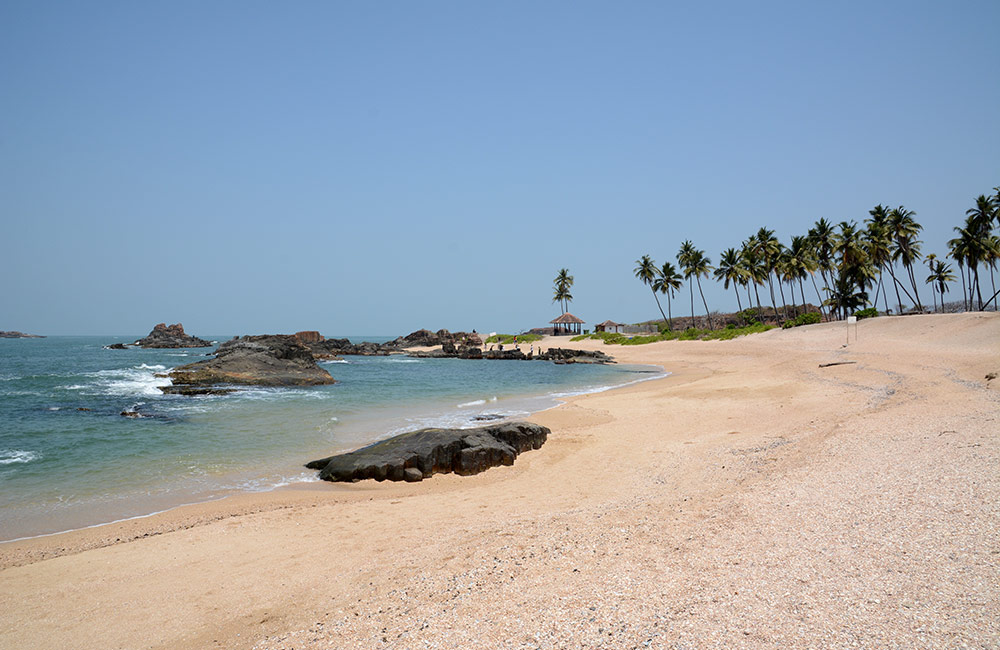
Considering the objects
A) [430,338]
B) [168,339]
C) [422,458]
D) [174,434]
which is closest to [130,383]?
[174,434]

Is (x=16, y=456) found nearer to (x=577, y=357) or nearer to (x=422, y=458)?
(x=422, y=458)

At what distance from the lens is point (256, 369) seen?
116 feet

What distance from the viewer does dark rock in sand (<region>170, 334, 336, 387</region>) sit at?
3434 cm

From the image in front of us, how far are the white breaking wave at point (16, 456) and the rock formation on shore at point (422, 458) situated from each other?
8279mm

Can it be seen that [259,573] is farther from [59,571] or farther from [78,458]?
[78,458]

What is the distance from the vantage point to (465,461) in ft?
42.1

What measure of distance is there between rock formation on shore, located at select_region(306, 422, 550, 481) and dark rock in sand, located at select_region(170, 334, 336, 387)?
24196 mm

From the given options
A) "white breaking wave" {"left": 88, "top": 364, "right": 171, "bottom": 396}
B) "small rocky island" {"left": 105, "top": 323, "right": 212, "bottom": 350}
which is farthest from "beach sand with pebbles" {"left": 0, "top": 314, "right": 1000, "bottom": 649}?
"small rocky island" {"left": 105, "top": 323, "right": 212, "bottom": 350}

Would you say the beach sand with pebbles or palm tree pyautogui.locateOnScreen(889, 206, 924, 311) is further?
palm tree pyautogui.locateOnScreen(889, 206, 924, 311)

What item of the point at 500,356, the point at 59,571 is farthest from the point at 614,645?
the point at 500,356

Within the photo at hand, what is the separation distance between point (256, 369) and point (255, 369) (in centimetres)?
6

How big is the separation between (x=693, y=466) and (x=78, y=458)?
16572 mm

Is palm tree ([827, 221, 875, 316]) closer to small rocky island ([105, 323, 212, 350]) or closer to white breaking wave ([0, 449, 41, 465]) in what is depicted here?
white breaking wave ([0, 449, 41, 465])

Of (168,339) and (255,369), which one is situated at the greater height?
(168,339)
